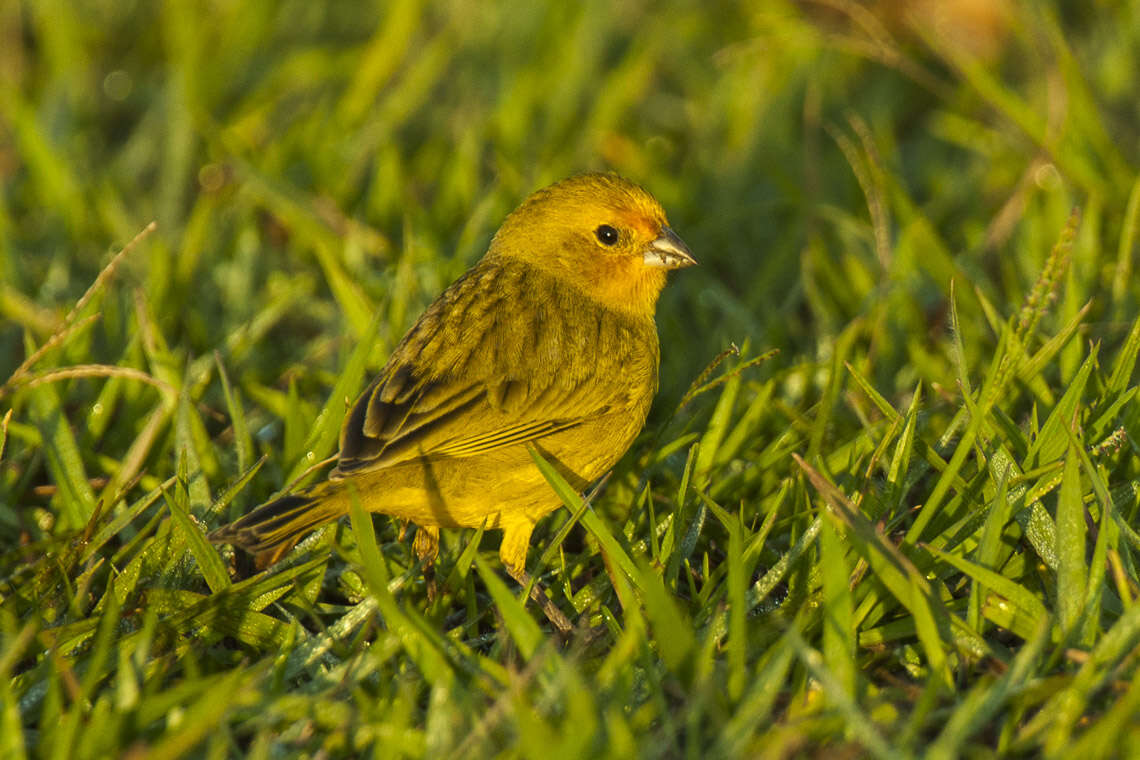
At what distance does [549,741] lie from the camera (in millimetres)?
2279

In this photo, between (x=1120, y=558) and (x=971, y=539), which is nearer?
(x=1120, y=558)

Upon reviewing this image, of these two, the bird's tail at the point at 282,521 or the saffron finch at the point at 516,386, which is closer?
the bird's tail at the point at 282,521

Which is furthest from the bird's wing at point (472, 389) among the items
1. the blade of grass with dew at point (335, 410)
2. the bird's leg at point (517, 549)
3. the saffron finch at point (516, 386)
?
the bird's leg at point (517, 549)

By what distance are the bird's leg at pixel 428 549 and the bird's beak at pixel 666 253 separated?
1.10 metres

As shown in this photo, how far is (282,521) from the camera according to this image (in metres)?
3.03

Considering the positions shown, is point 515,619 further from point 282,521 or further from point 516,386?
point 516,386

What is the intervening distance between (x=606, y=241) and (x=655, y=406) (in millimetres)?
573

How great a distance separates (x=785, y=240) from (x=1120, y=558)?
8.16 ft

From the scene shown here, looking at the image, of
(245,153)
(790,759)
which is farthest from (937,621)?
(245,153)

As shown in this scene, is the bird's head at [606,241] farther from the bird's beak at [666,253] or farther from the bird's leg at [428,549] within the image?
the bird's leg at [428,549]

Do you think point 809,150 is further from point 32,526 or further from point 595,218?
point 32,526

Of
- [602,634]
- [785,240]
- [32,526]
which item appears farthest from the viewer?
[785,240]

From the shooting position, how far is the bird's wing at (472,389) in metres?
3.24

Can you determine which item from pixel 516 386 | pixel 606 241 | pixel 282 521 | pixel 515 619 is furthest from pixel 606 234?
pixel 515 619
